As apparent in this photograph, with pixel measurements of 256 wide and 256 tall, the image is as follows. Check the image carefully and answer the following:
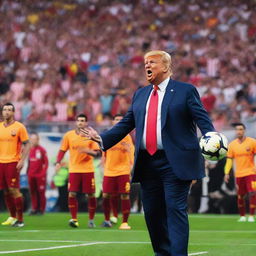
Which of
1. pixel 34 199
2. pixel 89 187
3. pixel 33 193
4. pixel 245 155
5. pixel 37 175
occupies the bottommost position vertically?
pixel 34 199

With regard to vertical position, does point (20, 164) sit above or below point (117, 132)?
below

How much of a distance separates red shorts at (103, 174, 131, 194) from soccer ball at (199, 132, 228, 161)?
29.6 feet

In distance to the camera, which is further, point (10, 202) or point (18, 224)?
point (10, 202)

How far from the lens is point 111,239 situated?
1355 cm

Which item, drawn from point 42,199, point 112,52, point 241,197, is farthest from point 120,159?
point 112,52

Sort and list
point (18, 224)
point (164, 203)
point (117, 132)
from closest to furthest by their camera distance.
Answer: point (164, 203) → point (117, 132) → point (18, 224)

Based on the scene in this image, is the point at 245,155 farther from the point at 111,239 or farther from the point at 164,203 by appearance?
the point at 164,203

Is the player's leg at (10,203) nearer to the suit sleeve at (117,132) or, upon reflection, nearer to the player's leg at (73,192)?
the player's leg at (73,192)

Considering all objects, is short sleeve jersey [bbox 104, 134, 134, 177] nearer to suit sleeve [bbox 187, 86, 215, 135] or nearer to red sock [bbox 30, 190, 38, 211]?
red sock [bbox 30, 190, 38, 211]

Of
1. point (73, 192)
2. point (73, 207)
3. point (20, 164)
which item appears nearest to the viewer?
point (20, 164)

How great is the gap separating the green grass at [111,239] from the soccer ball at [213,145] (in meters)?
2.72

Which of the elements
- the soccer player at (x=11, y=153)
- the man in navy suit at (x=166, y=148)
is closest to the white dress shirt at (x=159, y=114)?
the man in navy suit at (x=166, y=148)

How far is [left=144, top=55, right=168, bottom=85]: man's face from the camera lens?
845 centimetres

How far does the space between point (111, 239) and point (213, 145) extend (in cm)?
569
